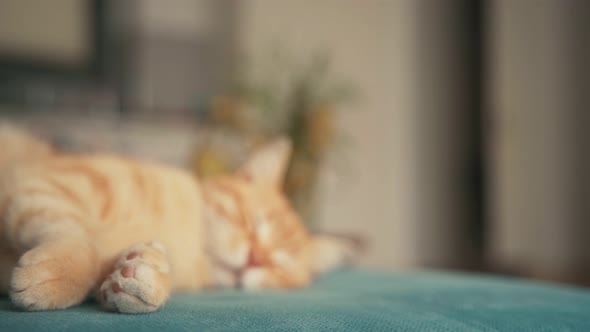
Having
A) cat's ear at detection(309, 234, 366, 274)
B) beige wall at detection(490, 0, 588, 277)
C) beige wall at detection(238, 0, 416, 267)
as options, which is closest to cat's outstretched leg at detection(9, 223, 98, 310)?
cat's ear at detection(309, 234, 366, 274)

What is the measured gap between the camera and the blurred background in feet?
7.72

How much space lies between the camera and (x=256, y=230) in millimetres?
1340

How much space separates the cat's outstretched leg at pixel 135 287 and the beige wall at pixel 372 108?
2298 millimetres

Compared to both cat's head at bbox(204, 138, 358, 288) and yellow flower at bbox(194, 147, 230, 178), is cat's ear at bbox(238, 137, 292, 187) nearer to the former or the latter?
cat's head at bbox(204, 138, 358, 288)

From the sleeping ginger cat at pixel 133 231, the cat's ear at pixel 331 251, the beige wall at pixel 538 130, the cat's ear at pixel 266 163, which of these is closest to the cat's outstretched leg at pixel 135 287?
the sleeping ginger cat at pixel 133 231

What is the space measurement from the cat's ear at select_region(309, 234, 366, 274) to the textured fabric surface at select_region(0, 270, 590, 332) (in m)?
0.33

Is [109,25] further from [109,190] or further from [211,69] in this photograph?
[109,190]

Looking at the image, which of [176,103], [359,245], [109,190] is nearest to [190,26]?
[176,103]

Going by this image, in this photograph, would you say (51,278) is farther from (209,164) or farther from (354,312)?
(209,164)

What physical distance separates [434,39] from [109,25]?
2356mm

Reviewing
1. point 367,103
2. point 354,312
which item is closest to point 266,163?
point 354,312

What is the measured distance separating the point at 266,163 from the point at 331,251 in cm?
44

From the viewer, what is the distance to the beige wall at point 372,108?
3.28 metres

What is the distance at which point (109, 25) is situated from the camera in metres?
2.43
